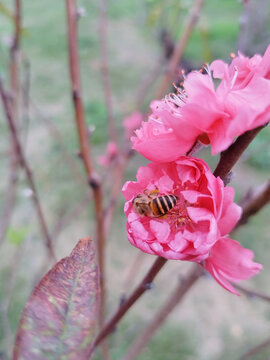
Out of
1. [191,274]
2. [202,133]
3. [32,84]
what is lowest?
[32,84]

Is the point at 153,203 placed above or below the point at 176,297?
above

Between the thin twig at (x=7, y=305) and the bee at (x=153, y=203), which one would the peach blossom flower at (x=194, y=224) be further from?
the thin twig at (x=7, y=305)

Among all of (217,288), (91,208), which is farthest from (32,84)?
(217,288)

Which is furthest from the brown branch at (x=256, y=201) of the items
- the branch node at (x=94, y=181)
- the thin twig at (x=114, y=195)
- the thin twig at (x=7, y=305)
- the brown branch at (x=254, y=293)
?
the thin twig at (x=7, y=305)

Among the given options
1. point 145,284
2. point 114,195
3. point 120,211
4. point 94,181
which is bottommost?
point 120,211

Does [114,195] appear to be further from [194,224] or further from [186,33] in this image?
[194,224]

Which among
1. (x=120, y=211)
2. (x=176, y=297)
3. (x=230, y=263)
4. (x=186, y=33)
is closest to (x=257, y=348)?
(x=176, y=297)

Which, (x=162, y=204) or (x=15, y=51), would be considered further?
(x=15, y=51)

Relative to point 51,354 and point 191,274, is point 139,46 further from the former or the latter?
point 51,354
